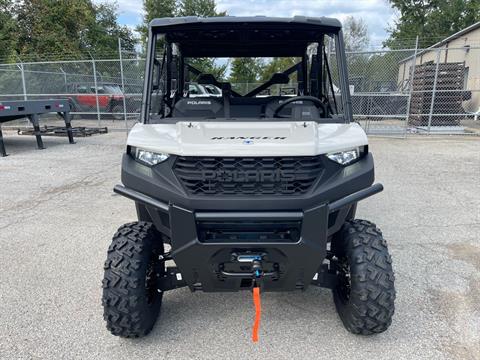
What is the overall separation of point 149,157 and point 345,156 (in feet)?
4.04

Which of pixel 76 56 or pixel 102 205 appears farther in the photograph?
pixel 76 56

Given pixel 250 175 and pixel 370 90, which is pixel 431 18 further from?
pixel 250 175

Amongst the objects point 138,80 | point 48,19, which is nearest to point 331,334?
point 138,80

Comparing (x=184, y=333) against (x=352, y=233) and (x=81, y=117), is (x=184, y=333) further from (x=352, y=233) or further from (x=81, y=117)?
(x=81, y=117)

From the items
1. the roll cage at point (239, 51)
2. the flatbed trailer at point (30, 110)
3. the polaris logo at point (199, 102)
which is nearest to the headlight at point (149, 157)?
the roll cage at point (239, 51)

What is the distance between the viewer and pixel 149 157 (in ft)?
8.04

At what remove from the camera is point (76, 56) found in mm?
24266

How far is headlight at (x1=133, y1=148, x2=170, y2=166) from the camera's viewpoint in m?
2.40

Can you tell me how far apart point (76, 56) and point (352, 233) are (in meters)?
25.5

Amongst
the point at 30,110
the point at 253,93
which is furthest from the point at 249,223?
the point at 30,110

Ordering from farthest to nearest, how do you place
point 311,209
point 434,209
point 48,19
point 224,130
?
point 48,19
point 434,209
point 224,130
point 311,209

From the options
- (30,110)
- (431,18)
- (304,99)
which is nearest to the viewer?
(304,99)

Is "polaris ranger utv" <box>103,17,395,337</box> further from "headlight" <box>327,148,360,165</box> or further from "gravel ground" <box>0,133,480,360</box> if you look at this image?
"gravel ground" <box>0,133,480,360</box>

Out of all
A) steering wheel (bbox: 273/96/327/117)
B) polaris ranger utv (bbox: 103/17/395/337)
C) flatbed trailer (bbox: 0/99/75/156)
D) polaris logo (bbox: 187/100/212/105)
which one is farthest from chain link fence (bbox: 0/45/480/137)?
polaris ranger utv (bbox: 103/17/395/337)
